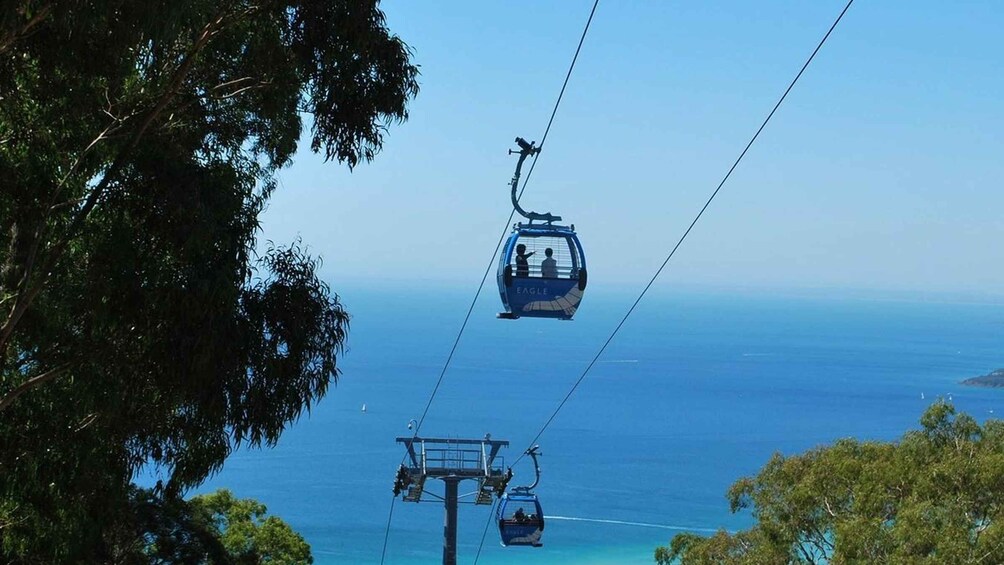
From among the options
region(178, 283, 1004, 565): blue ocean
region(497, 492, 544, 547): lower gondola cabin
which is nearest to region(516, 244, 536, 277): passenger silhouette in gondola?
region(497, 492, 544, 547): lower gondola cabin

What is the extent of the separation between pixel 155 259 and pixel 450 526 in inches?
239

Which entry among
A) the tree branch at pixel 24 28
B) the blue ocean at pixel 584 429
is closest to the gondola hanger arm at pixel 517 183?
the tree branch at pixel 24 28

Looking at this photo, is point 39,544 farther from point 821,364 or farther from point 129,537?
point 821,364

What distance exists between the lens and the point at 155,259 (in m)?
6.85

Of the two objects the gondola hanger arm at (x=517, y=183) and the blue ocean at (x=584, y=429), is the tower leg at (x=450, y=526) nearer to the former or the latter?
the gondola hanger arm at (x=517, y=183)

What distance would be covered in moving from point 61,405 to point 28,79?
1.91 metres

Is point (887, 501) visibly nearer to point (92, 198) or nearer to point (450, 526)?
point (450, 526)

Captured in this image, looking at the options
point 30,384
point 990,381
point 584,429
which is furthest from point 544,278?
point 990,381

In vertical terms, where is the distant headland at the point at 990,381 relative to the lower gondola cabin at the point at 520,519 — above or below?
above

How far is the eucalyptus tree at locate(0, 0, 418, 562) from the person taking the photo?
6.79 metres

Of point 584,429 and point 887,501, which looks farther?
point 584,429

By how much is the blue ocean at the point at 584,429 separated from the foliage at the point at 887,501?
6.14m

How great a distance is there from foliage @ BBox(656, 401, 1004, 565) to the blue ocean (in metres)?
6.14

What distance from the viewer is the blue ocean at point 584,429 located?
2338 inches
